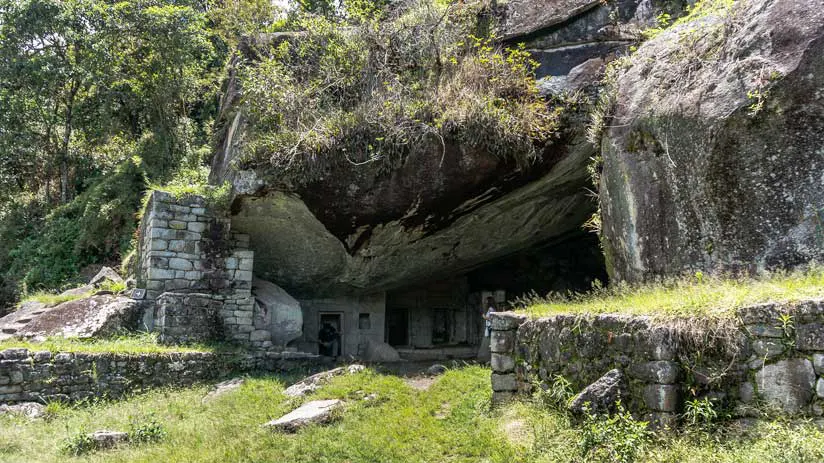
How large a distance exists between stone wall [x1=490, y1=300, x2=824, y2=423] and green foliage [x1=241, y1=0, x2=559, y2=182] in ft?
14.8

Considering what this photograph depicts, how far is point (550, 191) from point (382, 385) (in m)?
4.98

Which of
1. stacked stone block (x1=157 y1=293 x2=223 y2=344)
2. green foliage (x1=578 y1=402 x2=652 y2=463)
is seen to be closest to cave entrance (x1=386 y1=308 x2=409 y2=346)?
stacked stone block (x1=157 y1=293 x2=223 y2=344)

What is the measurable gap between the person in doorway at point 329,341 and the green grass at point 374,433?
15.8ft

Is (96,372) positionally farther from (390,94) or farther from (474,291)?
(474,291)

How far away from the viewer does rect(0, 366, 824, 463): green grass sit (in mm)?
3967

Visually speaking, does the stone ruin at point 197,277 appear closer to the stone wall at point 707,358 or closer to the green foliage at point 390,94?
the green foliage at point 390,94

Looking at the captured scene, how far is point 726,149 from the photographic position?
596 cm

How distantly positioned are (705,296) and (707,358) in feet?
1.87

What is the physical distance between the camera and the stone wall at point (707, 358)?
12.3 ft

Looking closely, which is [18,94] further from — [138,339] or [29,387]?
[29,387]

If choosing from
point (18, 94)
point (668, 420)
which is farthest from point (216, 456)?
point (18, 94)

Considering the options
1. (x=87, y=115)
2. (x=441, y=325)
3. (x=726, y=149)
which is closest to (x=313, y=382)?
(x=726, y=149)

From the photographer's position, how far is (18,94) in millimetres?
17172

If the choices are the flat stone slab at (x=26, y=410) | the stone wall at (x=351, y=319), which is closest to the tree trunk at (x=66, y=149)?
the stone wall at (x=351, y=319)
